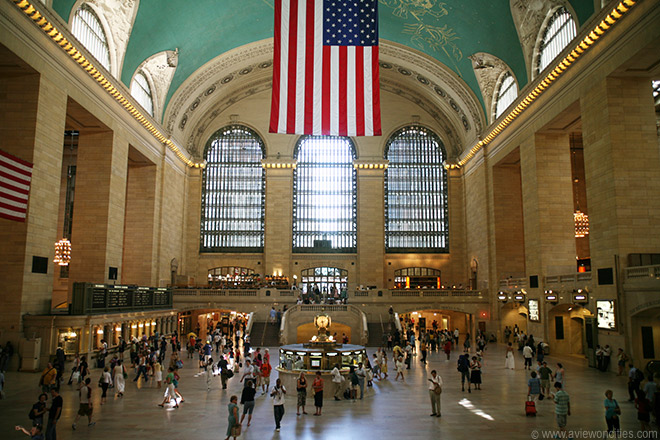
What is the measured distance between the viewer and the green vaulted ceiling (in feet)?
89.8

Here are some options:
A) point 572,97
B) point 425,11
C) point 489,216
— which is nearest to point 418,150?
point 489,216

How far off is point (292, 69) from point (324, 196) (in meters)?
25.6

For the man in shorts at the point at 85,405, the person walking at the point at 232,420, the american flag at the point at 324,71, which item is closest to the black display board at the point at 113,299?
the man in shorts at the point at 85,405

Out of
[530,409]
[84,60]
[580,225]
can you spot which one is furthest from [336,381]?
[580,225]

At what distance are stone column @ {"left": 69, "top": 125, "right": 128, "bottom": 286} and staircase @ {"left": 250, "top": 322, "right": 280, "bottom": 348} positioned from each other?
8.40 m

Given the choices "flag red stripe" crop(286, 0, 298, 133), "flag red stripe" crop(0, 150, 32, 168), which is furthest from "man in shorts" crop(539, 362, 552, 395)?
"flag red stripe" crop(0, 150, 32, 168)

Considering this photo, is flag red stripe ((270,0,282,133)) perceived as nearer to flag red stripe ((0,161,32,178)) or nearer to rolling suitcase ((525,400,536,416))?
flag red stripe ((0,161,32,178))

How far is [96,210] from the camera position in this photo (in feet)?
86.6

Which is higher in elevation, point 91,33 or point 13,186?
point 91,33

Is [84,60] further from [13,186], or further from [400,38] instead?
[400,38]

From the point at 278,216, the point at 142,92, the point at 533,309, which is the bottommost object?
the point at 533,309

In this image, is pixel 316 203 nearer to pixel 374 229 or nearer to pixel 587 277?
pixel 374 229

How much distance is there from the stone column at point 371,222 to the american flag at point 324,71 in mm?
24098

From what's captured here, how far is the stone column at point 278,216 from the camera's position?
135 feet
